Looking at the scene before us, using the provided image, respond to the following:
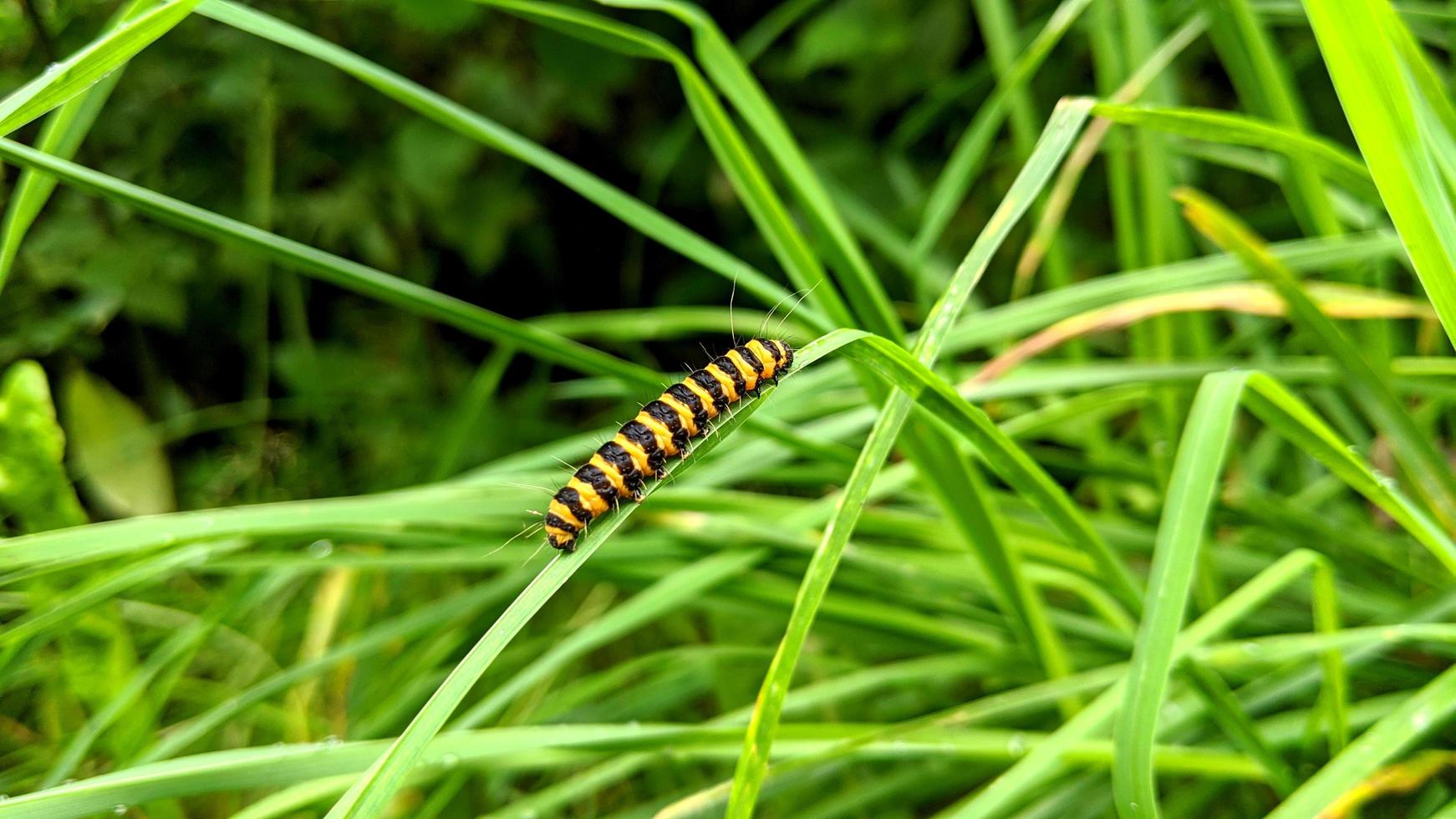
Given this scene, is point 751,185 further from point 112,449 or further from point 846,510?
point 112,449

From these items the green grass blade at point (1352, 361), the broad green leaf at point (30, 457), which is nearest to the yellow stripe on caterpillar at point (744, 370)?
the green grass blade at point (1352, 361)

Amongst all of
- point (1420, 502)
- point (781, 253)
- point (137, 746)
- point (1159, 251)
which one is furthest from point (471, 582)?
point (1420, 502)

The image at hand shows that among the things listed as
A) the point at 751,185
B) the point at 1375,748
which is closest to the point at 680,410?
the point at 751,185

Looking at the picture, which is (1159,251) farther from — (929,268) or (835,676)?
(835,676)

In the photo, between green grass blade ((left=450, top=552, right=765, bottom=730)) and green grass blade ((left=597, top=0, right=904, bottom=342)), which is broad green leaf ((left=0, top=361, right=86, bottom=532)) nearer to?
green grass blade ((left=450, top=552, right=765, bottom=730))

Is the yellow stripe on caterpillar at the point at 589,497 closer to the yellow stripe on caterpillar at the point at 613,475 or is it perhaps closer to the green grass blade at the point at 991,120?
the yellow stripe on caterpillar at the point at 613,475

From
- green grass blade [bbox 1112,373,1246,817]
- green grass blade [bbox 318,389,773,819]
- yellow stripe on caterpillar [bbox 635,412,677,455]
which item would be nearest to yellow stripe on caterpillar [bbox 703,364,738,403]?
yellow stripe on caterpillar [bbox 635,412,677,455]
